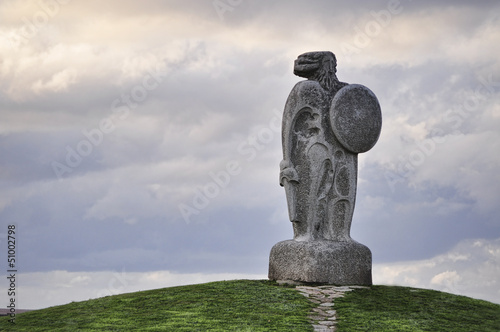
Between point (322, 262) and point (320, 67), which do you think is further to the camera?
point (320, 67)

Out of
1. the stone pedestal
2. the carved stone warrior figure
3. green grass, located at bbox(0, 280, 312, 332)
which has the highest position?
the carved stone warrior figure

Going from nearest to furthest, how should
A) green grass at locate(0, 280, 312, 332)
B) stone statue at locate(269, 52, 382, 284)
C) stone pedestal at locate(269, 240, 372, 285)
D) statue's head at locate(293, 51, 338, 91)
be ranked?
green grass at locate(0, 280, 312, 332) < stone pedestal at locate(269, 240, 372, 285) < stone statue at locate(269, 52, 382, 284) < statue's head at locate(293, 51, 338, 91)

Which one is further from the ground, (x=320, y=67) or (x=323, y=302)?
(x=320, y=67)

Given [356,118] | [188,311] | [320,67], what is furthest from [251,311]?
[320,67]

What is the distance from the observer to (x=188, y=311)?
15.5m

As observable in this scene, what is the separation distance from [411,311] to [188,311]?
5245 mm

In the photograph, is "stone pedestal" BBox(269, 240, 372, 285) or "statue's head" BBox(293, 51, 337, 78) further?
"statue's head" BBox(293, 51, 337, 78)

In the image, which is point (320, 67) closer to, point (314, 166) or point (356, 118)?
point (356, 118)

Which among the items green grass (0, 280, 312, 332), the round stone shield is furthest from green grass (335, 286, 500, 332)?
the round stone shield

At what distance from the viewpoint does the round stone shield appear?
18.5 meters

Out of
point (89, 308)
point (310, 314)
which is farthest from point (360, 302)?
point (89, 308)

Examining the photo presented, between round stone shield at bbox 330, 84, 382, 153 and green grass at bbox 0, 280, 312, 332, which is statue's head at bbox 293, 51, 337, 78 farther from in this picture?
green grass at bbox 0, 280, 312, 332

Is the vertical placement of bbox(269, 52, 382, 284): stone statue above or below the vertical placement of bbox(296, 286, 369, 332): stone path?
above

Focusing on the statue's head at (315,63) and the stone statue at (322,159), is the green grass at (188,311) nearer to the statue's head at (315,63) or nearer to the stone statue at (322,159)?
the stone statue at (322,159)
